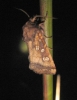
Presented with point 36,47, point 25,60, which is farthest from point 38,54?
point 25,60

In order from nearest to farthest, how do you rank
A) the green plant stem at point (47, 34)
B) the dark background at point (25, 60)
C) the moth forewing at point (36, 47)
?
the green plant stem at point (47, 34)
the moth forewing at point (36, 47)
the dark background at point (25, 60)

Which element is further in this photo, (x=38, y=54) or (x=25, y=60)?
(x=25, y=60)

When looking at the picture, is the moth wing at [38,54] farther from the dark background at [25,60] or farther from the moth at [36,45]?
the dark background at [25,60]

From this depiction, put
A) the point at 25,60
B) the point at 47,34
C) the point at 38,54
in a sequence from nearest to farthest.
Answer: the point at 47,34, the point at 38,54, the point at 25,60

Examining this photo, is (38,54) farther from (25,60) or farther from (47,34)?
(25,60)

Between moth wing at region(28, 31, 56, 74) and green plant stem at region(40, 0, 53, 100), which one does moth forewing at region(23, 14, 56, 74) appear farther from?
green plant stem at region(40, 0, 53, 100)

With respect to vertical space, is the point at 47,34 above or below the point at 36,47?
above

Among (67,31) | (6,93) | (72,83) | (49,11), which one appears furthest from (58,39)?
(49,11)

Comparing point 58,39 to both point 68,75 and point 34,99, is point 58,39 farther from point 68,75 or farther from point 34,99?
point 34,99

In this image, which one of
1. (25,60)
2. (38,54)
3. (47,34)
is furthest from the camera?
(25,60)

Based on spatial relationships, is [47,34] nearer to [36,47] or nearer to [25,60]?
[36,47]

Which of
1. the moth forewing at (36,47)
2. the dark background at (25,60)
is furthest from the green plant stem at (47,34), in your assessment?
the dark background at (25,60)
